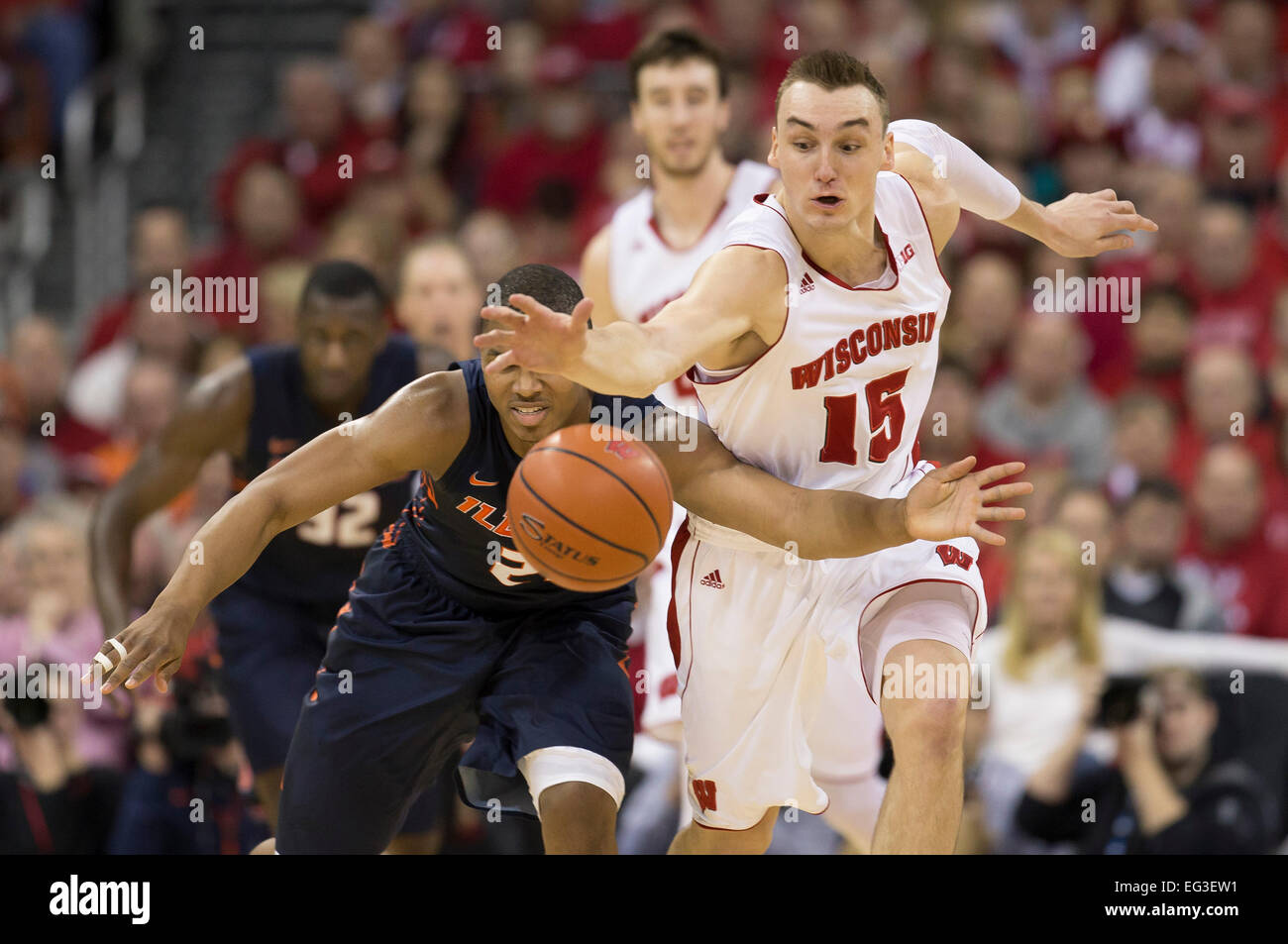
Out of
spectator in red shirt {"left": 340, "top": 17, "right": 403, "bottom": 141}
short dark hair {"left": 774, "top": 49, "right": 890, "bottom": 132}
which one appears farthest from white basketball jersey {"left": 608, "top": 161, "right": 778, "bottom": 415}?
spectator in red shirt {"left": 340, "top": 17, "right": 403, "bottom": 141}

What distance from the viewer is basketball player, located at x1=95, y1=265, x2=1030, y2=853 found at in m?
4.46

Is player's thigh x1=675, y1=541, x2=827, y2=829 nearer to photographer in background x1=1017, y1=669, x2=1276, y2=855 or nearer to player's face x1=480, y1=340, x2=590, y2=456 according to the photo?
player's face x1=480, y1=340, x2=590, y2=456

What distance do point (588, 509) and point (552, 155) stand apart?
20.3 ft

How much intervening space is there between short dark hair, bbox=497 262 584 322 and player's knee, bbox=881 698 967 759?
1368 millimetres

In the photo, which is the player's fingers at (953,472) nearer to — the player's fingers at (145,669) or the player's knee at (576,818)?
the player's knee at (576,818)

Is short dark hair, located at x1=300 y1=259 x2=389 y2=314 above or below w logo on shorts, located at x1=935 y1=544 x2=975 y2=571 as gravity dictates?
above

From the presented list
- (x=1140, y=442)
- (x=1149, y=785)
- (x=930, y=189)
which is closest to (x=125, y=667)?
(x=930, y=189)

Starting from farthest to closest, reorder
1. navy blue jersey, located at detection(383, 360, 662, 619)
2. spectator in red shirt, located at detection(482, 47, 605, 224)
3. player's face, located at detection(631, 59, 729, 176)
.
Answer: spectator in red shirt, located at detection(482, 47, 605, 224) → player's face, located at detection(631, 59, 729, 176) → navy blue jersey, located at detection(383, 360, 662, 619)

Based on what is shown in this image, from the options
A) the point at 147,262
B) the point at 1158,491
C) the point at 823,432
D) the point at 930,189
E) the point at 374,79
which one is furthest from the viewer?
the point at 374,79

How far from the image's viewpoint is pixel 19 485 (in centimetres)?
877

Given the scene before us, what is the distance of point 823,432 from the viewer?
4820 millimetres

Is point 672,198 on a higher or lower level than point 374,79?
lower

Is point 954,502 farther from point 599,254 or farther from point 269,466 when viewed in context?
point 599,254
